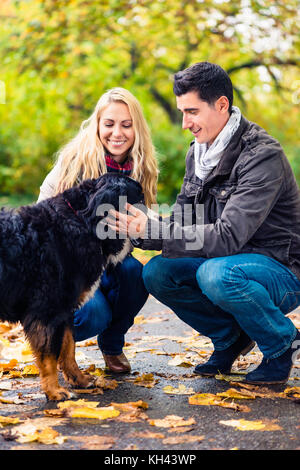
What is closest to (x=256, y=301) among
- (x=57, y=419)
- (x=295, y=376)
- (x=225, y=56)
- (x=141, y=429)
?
(x=295, y=376)

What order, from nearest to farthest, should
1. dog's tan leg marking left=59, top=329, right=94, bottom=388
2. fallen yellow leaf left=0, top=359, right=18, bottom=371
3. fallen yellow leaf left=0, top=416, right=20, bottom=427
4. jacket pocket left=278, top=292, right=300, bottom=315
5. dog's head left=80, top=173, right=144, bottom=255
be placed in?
fallen yellow leaf left=0, top=416, right=20, bottom=427
dog's head left=80, top=173, right=144, bottom=255
dog's tan leg marking left=59, top=329, right=94, bottom=388
jacket pocket left=278, top=292, right=300, bottom=315
fallen yellow leaf left=0, top=359, right=18, bottom=371

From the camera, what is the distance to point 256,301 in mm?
3320

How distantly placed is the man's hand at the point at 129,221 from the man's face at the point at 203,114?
701 millimetres

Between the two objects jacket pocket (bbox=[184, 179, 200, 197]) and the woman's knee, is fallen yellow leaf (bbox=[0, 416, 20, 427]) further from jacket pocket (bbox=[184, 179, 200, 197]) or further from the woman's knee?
jacket pocket (bbox=[184, 179, 200, 197])

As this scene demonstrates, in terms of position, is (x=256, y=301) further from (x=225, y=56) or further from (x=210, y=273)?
(x=225, y=56)

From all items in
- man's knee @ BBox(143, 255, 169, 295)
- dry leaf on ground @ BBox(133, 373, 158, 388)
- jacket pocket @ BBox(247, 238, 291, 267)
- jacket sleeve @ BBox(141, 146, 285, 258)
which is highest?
jacket sleeve @ BBox(141, 146, 285, 258)

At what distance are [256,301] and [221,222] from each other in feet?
1.74

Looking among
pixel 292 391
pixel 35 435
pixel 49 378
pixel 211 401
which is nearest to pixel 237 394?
pixel 211 401

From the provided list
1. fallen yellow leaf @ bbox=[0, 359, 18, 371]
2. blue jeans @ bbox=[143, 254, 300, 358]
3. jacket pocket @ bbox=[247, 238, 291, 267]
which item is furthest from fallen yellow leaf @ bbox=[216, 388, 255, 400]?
fallen yellow leaf @ bbox=[0, 359, 18, 371]

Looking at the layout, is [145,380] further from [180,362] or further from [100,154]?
[100,154]

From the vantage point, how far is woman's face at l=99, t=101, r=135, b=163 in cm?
384

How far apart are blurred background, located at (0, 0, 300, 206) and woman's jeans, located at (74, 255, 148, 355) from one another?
832 centimetres

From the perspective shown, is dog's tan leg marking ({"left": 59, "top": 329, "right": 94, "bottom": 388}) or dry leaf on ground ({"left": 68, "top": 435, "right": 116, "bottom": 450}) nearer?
dry leaf on ground ({"left": 68, "top": 435, "right": 116, "bottom": 450})

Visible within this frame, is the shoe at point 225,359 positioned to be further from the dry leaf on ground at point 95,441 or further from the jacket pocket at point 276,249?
the dry leaf on ground at point 95,441
